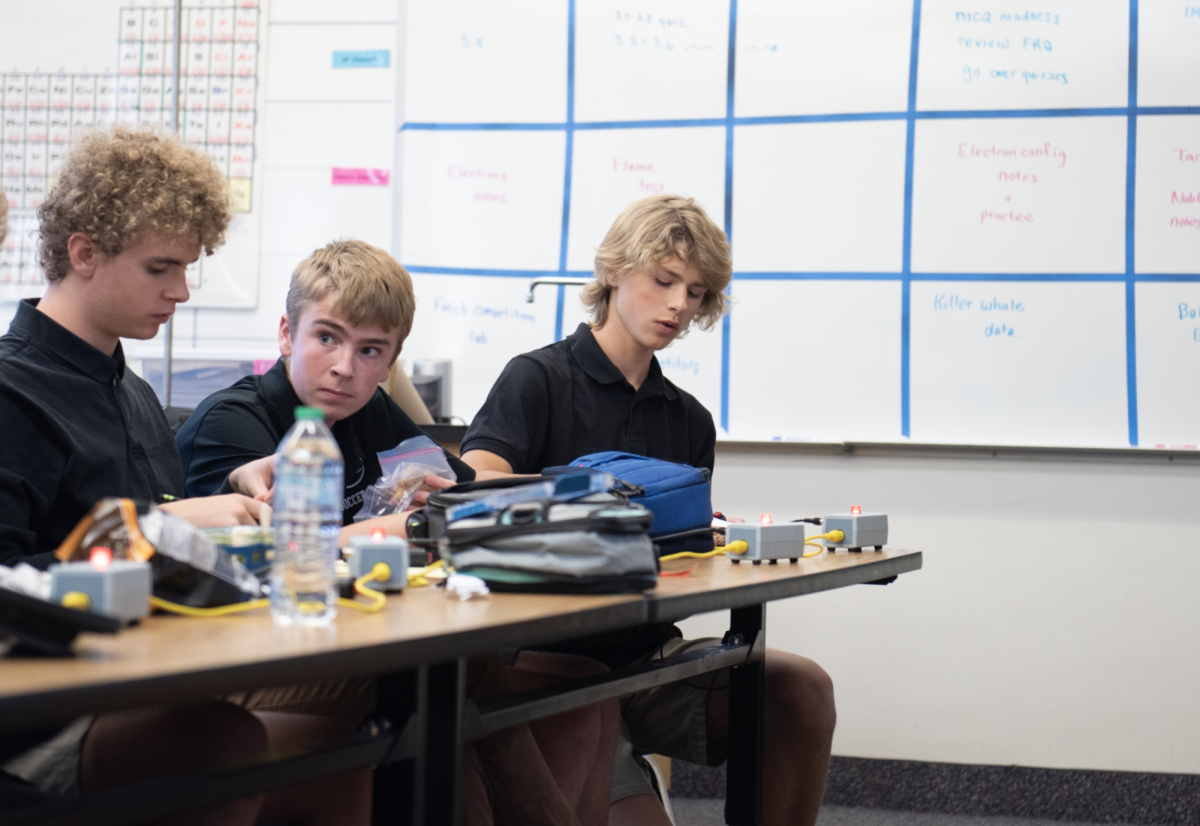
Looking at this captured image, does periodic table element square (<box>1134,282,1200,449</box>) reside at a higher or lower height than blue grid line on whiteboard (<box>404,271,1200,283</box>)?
lower

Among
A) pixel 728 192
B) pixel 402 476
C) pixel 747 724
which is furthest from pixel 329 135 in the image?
pixel 747 724

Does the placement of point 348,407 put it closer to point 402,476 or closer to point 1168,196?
point 402,476

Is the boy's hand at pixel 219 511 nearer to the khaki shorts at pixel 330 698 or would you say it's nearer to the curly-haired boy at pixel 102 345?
the curly-haired boy at pixel 102 345

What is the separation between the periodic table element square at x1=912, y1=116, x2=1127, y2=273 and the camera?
2.71 meters

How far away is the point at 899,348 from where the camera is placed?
110 inches

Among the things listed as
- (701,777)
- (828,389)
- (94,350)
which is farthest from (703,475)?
(701,777)

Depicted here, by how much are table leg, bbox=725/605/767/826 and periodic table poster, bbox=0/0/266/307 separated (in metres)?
1.96

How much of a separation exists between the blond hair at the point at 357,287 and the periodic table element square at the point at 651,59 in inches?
54.4

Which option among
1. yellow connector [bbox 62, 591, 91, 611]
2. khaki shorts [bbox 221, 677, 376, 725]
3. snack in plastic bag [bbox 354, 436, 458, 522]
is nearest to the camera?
yellow connector [bbox 62, 591, 91, 611]

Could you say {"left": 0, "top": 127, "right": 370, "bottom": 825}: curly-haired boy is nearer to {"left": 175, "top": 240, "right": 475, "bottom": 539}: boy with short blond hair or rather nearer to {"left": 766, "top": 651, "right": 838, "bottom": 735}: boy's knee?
{"left": 175, "top": 240, "right": 475, "bottom": 539}: boy with short blond hair

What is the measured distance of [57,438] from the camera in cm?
125

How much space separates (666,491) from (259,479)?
0.49 m

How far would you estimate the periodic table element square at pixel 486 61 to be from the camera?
2979 mm

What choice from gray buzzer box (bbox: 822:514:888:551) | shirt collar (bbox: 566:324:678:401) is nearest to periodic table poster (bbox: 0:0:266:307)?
shirt collar (bbox: 566:324:678:401)
